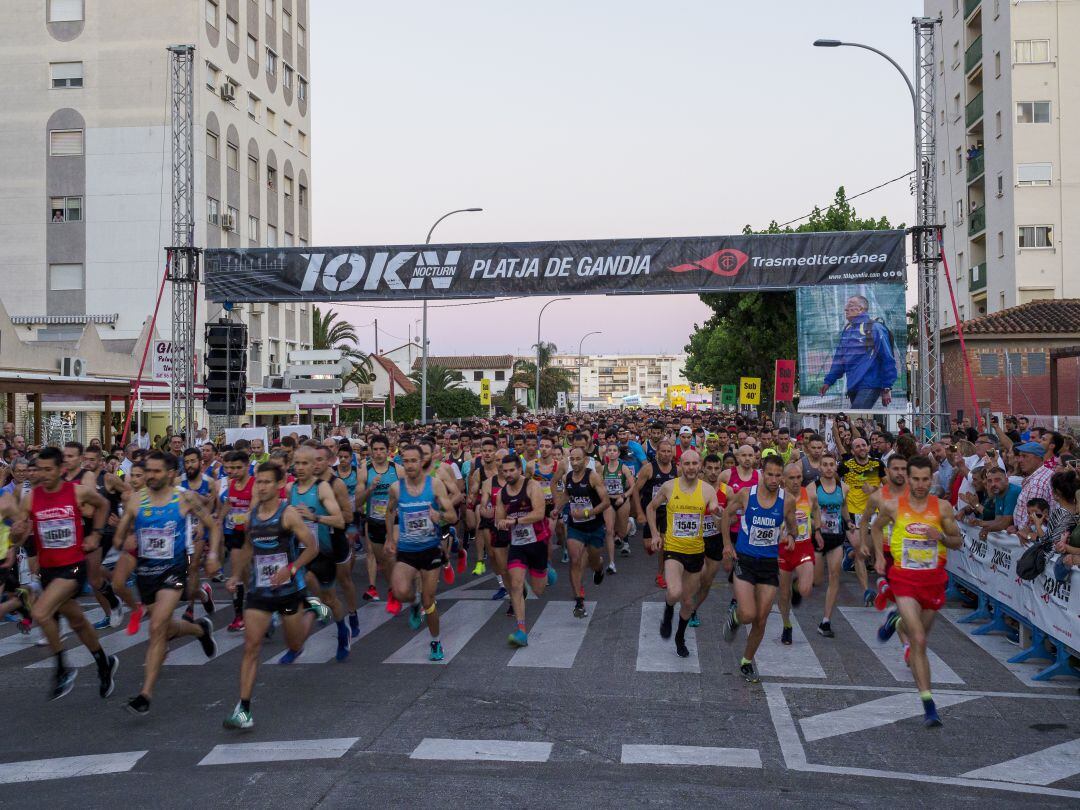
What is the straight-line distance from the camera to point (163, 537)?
7.78 m

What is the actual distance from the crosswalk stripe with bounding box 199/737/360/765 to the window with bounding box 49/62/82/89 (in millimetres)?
44727

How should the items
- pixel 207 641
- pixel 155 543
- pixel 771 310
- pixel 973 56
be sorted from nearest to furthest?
pixel 155 543 < pixel 207 641 < pixel 771 310 < pixel 973 56

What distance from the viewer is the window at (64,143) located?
4444cm

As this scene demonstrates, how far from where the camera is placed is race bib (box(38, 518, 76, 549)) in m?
7.98

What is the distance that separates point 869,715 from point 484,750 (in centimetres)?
278

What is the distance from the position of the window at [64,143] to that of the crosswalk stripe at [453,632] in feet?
131

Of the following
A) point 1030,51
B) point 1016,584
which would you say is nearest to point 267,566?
point 1016,584

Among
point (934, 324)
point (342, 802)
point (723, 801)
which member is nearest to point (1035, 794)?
point (723, 801)

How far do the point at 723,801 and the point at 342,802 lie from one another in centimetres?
203

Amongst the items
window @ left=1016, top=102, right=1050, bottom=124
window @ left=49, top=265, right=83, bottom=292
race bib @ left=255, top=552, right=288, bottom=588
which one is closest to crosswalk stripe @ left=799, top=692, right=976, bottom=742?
race bib @ left=255, top=552, right=288, bottom=588

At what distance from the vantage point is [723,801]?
218 inches

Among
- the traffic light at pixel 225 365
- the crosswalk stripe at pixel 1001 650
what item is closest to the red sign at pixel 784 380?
the traffic light at pixel 225 365

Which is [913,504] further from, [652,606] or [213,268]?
[213,268]

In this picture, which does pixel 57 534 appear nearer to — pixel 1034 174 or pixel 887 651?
pixel 887 651
